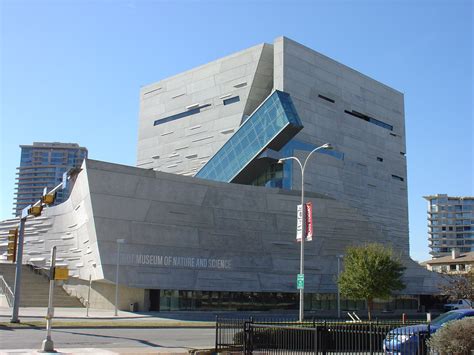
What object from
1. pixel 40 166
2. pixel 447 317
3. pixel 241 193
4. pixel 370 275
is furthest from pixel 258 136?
pixel 40 166

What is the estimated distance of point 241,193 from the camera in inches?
2106

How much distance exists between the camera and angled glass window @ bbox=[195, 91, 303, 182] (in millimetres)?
58781

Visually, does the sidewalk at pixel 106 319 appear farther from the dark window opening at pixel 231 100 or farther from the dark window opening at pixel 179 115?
the dark window opening at pixel 179 115

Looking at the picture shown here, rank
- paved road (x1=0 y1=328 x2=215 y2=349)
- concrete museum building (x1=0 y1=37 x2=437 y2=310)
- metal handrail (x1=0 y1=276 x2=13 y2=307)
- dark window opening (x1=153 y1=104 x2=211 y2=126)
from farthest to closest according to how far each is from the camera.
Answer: dark window opening (x1=153 y1=104 x2=211 y2=126)
concrete museum building (x1=0 y1=37 x2=437 y2=310)
metal handrail (x1=0 y1=276 x2=13 y2=307)
paved road (x1=0 y1=328 x2=215 y2=349)

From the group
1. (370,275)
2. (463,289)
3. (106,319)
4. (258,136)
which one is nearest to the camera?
(106,319)

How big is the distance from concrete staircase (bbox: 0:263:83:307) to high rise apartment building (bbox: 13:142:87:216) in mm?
138072

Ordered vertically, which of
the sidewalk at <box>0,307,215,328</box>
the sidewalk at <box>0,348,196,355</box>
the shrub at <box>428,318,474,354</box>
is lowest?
the sidewalk at <box>0,307,215,328</box>

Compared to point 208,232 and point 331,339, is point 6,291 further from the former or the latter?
point 331,339

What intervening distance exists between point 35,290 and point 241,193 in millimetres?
20440

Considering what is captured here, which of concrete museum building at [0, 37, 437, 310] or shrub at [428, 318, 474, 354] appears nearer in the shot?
shrub at [428, 318, 474, 354]

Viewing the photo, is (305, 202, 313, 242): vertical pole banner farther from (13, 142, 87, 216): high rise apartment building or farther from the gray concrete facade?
(13, 142, 87, 216): high rise apartment building

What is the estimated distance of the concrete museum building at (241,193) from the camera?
154ft

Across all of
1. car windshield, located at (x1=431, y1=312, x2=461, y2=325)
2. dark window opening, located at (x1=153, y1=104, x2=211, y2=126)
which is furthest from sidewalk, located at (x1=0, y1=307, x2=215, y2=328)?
dark window opening, located at (x1=153, y1=104, x2=211, y2=126)

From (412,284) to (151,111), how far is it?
42305 millimetres
